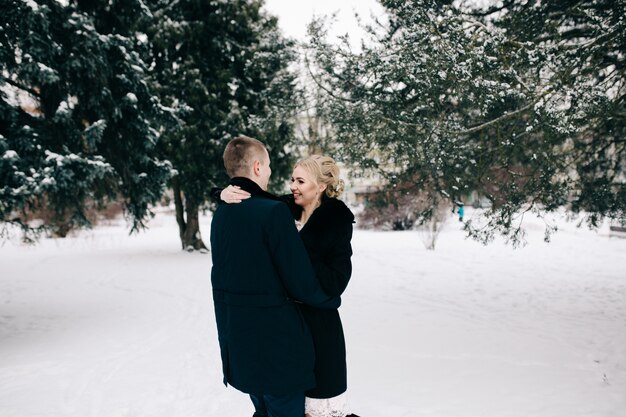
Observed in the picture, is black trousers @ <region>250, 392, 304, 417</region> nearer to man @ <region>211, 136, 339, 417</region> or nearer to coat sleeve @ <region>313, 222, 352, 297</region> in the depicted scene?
man @ <region>211, 136, 339, 417</region>

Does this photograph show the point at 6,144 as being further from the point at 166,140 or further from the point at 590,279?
the point at 590,279

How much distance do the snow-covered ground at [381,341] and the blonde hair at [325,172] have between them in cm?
228

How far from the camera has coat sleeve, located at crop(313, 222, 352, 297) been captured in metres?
1.99

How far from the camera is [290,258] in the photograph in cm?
192

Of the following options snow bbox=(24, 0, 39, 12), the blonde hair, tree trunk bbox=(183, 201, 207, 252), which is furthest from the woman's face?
tree trunk bbox=(183, 201, 207, 252)

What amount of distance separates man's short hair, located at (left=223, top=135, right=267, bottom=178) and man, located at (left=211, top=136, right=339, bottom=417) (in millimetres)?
80

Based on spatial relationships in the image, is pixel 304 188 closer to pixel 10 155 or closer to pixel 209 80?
pixel 10 155

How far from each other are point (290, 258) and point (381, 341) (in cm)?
423

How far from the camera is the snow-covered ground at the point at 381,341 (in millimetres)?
3949

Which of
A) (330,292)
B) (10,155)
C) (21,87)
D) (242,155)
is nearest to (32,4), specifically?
(21,87)

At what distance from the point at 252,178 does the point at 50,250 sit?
57.6 ft

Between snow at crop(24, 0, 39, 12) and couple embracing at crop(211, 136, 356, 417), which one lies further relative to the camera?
snow at crop(24, 0, 39, 12)

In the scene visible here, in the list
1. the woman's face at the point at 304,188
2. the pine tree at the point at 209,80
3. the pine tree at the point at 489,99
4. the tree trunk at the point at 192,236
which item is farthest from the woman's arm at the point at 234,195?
the tree trunk at the point at 192,236

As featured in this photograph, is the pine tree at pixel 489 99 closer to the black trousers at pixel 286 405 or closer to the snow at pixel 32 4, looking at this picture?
the snow at pixel 32 4
